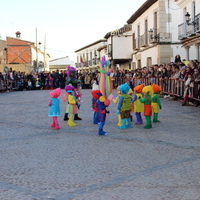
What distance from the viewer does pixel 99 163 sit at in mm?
5918

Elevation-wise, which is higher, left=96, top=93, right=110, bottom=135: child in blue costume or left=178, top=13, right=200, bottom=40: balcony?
left=178, top=13, right=200, bottom=40: balcony

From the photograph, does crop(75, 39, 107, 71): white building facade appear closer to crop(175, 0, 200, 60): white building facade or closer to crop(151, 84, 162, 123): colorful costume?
crop(175, 0, 200, 60): white building facade

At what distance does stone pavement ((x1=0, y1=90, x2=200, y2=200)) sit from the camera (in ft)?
14.9

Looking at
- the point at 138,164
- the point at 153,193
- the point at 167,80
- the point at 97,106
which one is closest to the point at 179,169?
the point at 138,164

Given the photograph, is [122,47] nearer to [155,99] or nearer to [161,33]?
[161,33]

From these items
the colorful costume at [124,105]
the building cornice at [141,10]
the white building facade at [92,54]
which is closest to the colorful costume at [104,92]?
the colorful costume at [124,105]

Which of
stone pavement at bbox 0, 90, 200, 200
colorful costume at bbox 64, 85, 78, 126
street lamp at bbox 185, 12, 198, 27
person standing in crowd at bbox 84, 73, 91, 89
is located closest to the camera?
stone pavement at bbox 0, 90, 200, 200

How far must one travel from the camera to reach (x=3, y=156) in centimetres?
647

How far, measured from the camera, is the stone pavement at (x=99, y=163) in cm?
455

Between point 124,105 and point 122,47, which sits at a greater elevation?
point 122,47

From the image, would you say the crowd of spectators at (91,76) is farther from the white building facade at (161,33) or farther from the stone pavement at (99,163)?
the stone pavement at (99,163)

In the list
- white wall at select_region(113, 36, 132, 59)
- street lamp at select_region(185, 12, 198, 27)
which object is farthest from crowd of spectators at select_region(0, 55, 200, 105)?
white wall at select_region(113, 36, 132, 59)

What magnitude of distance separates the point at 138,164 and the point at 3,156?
2169 mm

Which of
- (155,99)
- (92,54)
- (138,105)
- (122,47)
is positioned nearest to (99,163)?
(138,105)
